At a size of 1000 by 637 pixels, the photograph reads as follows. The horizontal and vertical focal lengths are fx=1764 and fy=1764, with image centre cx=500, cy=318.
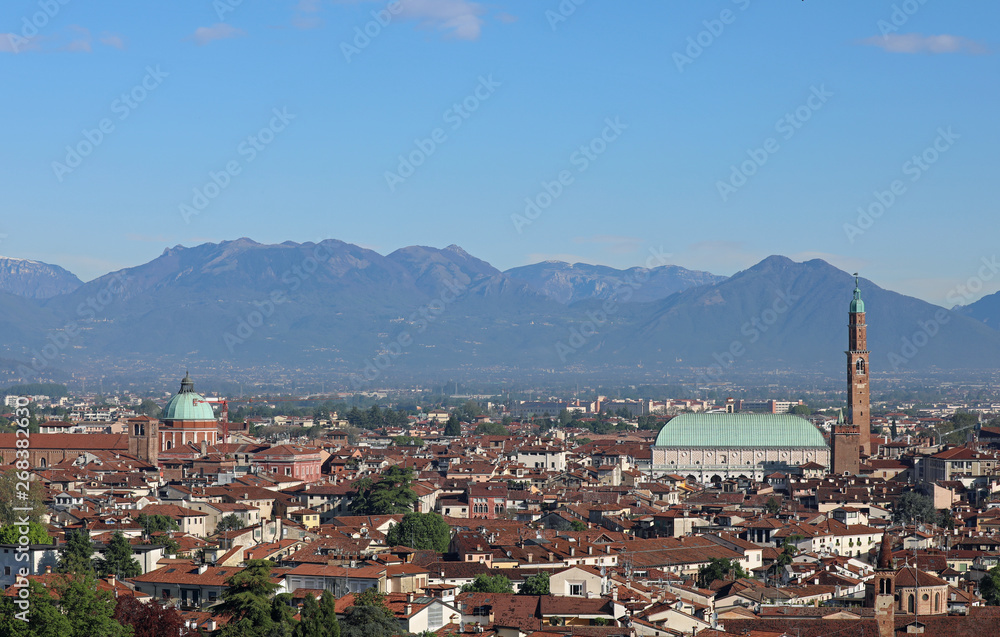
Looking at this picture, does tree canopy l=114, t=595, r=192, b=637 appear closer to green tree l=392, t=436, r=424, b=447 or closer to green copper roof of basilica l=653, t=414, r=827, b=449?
green copper roof of basilica l=653, t=414, r=827, b=449

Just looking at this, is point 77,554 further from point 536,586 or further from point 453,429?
point 453,429

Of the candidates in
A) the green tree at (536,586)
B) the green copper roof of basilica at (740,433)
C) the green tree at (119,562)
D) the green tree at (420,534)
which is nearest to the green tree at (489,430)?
the green copper roof of basilica at (740,433)

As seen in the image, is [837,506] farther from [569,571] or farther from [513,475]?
[569,571]

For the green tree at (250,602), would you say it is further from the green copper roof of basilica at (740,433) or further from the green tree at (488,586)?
the green copper roof of basilica at (740,433)

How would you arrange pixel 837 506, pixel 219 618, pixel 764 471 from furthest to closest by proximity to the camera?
pixel 764 471, pixel 837 506, pixel 219 618

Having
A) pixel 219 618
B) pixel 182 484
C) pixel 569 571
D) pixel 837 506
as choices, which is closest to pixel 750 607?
pixel 569 571

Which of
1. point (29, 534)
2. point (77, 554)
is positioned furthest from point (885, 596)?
point (29, 534)

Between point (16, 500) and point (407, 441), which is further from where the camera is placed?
point (407, 441)

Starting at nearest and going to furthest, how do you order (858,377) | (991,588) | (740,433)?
(991,588)
(858,377)
(740,433)
